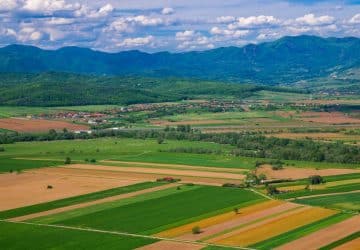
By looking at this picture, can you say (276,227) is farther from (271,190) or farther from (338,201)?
(271,190)

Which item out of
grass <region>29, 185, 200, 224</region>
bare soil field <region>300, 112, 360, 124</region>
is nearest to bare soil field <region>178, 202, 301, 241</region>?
grass <region>29, 185, 200, 224</region>

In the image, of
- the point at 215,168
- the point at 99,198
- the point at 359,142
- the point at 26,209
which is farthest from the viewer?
the point at 359,142

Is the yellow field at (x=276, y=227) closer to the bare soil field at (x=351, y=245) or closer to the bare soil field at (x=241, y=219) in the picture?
the bare soil field at (x=241, y=219)

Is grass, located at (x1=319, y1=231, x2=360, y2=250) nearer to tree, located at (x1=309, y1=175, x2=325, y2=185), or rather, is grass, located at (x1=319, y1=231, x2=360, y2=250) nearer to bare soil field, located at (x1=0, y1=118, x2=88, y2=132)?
tree, located at (x1=309, y1=175, x2=325, y2=185)

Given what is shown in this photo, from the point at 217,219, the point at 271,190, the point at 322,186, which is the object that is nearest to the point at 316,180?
the point at 322,186

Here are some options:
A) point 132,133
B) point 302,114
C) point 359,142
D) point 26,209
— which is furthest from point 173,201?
point 302,114

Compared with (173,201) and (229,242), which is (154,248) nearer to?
(229,242)
